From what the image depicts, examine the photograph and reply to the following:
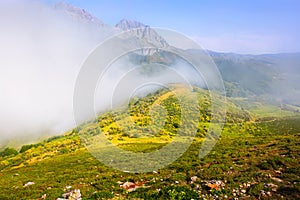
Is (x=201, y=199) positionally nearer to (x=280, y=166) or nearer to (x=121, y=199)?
(x=121, y=199)

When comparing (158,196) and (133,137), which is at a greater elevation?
(158,196)

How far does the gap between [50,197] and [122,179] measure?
22.1 ft

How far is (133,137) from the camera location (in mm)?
129000

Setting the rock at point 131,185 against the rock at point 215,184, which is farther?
the rock at point 131,185

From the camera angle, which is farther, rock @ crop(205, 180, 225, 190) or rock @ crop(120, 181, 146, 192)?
rock @ crop(120, 181, 146, 192)

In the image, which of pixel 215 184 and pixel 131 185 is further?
pixel 131 185

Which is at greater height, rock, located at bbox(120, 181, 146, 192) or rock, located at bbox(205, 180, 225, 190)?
rock, located at bbox(205, 180, 225, 190)

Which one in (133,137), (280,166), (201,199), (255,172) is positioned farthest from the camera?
(133,137)

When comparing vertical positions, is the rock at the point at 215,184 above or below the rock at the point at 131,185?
above

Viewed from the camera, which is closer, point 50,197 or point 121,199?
point 121,199

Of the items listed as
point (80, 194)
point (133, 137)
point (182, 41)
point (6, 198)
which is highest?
point (182, 41)

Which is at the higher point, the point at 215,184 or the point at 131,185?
the point at 215,184

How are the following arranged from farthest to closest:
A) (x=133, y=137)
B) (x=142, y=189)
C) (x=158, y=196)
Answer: (x=133, y=137) < (x=142, y=189) < (x=158, y=196)

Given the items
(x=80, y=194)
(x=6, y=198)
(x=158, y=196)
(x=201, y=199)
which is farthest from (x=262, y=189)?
(x=6, y=198)
